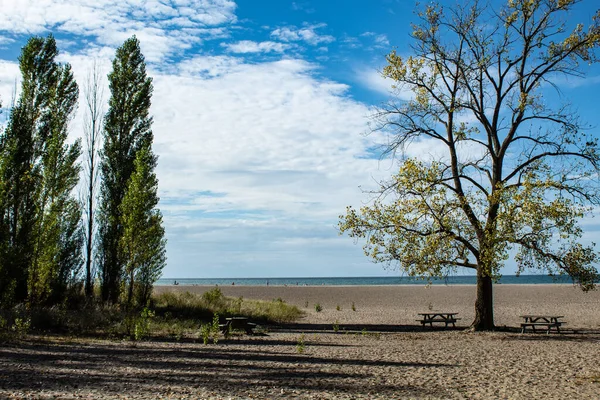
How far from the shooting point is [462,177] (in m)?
18.1

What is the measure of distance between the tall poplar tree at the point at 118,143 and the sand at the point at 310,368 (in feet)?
32.4

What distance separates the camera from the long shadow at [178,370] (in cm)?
784

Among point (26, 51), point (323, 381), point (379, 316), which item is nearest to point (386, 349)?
point (323, 381)

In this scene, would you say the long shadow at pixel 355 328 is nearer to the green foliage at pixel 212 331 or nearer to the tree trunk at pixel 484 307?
the tree trunk at pixel 484 307

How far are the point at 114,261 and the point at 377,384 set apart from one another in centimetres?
1823

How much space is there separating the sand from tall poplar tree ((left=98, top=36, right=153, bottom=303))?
988 cm

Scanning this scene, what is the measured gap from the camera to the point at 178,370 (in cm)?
930

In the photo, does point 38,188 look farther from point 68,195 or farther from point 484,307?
point 484,307

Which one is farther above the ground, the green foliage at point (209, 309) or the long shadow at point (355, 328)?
the green foliage at point (209, 309)

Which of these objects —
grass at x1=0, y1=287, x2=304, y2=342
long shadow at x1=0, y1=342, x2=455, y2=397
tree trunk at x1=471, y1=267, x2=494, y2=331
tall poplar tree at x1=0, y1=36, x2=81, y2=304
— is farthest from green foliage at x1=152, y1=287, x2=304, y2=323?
long shadow at x1=0, y1=342, x2=455, y2=397

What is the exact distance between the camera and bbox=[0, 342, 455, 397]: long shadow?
25.7 ft

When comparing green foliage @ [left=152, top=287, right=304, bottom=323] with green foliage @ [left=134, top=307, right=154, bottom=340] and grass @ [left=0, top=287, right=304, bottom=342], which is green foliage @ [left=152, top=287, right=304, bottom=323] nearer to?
grass @ [left=0, top=287, right=304, bottom=342]

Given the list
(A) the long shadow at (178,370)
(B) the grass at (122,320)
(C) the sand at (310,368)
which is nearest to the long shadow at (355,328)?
(B) the grass at (122,320)

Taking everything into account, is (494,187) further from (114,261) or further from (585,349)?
(114,261)
